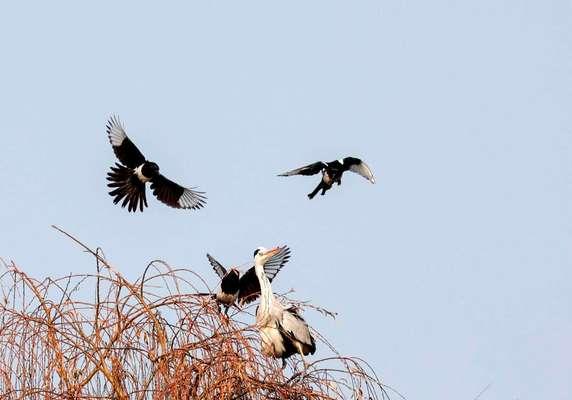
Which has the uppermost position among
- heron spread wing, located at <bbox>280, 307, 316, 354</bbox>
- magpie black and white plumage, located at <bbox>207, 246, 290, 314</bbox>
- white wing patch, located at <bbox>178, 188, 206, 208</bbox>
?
white wing patch, located at <bbox>178, 188, 206, 208</bbox>

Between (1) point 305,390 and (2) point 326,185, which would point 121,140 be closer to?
(2) point 326,185

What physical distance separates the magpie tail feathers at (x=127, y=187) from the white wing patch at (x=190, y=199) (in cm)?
30

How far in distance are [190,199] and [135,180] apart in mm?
454

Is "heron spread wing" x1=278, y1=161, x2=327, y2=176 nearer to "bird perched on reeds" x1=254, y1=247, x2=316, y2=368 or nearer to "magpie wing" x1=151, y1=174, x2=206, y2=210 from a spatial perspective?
"magpie wing" x1=151, y1=174, x2=206, y2=210

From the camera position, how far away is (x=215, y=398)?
203 inches

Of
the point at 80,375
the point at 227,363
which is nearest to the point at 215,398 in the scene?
the point at 227,363

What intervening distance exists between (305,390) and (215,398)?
15.3 inches

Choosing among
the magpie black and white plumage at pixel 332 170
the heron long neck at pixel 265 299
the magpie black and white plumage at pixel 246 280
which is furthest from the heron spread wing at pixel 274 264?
the magpie black and white plumage at pixel 332 170

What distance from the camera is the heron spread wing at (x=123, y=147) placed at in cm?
1005

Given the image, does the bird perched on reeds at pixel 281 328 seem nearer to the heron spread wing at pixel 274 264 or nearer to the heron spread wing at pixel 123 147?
the heron spread wing at pixel 274 264

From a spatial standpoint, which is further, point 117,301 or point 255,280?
point 255,280

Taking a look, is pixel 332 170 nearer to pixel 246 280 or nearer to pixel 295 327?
pixel 246 280

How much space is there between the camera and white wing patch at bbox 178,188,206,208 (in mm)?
10102

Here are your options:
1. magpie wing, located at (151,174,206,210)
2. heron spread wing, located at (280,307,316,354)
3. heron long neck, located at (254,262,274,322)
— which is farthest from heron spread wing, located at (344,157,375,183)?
heron spread wing, located at (280,307,316,354)
